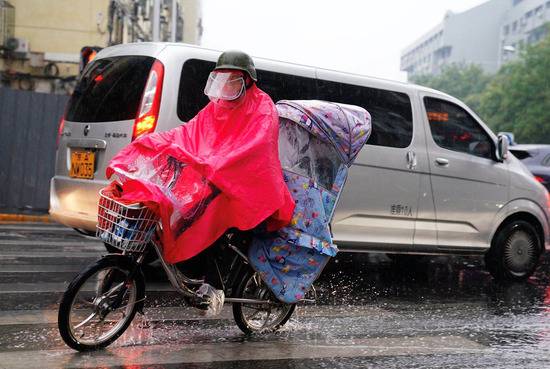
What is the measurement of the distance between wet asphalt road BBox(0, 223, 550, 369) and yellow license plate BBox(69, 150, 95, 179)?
0.95m

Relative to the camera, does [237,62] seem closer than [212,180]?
No

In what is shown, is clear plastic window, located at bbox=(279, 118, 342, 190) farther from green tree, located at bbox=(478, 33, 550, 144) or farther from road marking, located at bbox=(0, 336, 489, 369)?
green tree, located at bbox=(478, 33, 550, 144)

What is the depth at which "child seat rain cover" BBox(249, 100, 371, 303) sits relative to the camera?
435 cm

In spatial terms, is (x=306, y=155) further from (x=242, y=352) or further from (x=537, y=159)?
(x=537, y=159)

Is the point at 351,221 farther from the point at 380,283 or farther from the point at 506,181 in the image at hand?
the point at 506,181

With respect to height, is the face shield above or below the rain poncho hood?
above

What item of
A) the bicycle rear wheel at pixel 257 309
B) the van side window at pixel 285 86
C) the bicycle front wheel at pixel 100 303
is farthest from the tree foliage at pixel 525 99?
the bicycle front wheel at pixel 100 303

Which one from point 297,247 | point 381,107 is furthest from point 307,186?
point 381,107

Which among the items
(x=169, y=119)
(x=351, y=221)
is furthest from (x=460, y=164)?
(x=169, y=119)

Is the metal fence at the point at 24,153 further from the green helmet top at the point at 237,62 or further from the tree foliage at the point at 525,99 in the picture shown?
the tree foliage at the point at 525,99

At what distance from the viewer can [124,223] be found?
382 cm

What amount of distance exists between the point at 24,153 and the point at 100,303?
991 cm

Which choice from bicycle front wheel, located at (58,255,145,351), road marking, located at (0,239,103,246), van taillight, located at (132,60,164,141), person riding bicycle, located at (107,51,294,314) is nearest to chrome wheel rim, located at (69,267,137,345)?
bicycle front wheel, located at (58,255,145,351)

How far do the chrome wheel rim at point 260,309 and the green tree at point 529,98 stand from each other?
42.1 metres
